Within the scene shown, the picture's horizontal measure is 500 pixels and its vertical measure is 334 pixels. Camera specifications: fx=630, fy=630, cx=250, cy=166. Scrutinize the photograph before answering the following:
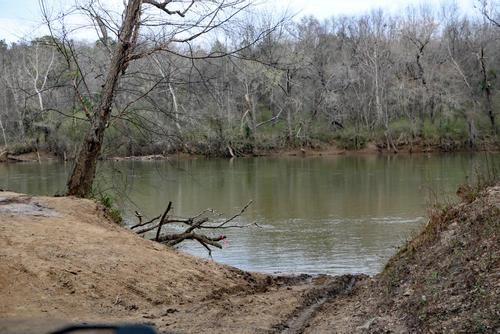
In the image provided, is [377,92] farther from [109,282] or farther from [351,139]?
[109,282]

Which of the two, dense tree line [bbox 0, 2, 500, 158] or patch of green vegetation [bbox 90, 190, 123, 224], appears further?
dense tree line [bbox 0, 2, 500, 158]

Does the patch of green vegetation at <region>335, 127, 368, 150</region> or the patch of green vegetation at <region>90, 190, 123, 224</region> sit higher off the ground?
the patch of green vegetation at <region>335, 127, 368, 150</region>

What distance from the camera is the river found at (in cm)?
1464

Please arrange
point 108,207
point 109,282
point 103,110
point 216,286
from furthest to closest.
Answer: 1. point 108,207
2. point 103,110
3. point 216,286
4. point 109,282

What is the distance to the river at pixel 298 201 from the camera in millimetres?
14639

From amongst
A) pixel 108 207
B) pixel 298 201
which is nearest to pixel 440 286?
pixel 108 207

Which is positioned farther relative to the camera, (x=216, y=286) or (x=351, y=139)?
(x=351, y=139)

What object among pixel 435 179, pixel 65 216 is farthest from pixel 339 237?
pixel 435 179

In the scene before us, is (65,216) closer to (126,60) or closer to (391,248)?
(126,60)

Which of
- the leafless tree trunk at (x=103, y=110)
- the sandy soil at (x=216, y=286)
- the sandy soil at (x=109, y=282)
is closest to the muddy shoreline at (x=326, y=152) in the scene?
the leafless tree trunk at (x=103, y=110)

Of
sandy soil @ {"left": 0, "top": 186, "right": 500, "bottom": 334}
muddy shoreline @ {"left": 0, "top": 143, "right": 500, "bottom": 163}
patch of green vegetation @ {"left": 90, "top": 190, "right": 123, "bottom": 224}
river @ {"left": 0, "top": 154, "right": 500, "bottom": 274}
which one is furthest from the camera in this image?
muddy shoreline @ {"left": 0, "top": 143, "right": 500, "bottom": 163}

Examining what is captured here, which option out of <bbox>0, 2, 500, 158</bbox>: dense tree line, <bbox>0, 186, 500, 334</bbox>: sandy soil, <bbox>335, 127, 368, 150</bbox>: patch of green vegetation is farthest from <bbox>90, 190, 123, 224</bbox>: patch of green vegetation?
<bbox>335, 127, 368, 150</bbox>: patch of green vegetation

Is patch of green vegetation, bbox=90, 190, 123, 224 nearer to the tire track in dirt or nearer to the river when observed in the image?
the river

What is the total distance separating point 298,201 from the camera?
2539 centimetres
